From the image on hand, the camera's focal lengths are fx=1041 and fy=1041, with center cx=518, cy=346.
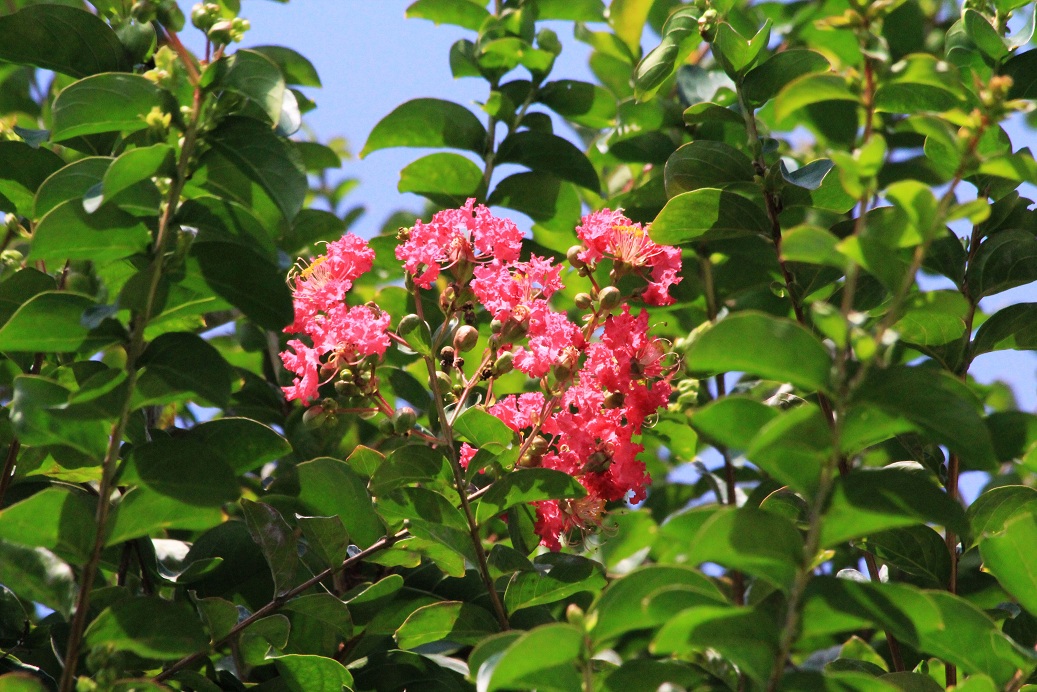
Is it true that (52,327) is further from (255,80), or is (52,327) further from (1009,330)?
(1009,330)

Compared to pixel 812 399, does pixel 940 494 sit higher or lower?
lower

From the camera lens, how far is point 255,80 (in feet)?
4.18

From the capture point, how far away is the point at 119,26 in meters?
1.74

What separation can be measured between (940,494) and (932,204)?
11.3 inches

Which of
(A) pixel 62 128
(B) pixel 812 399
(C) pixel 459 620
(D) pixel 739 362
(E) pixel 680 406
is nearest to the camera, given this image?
(D) pixel 739 362

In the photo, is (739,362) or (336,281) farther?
(336,281)

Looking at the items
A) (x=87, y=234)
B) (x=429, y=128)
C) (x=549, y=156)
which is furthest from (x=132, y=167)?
(x=549, y=156)

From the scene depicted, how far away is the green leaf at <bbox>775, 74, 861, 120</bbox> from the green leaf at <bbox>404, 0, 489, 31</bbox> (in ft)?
3.75

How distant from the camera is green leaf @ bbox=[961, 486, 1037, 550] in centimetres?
143

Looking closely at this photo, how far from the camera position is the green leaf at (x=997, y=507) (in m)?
1.43

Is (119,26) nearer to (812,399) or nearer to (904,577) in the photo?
(812,399)

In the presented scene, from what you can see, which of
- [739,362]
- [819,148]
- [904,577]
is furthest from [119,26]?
[819,148]

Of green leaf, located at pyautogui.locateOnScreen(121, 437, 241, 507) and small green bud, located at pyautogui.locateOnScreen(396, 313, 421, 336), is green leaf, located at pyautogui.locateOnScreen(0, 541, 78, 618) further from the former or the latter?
small green bud, located at pyautogui.locateOnScreen(396, 313, 421, 336)

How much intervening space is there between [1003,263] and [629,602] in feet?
3.13
